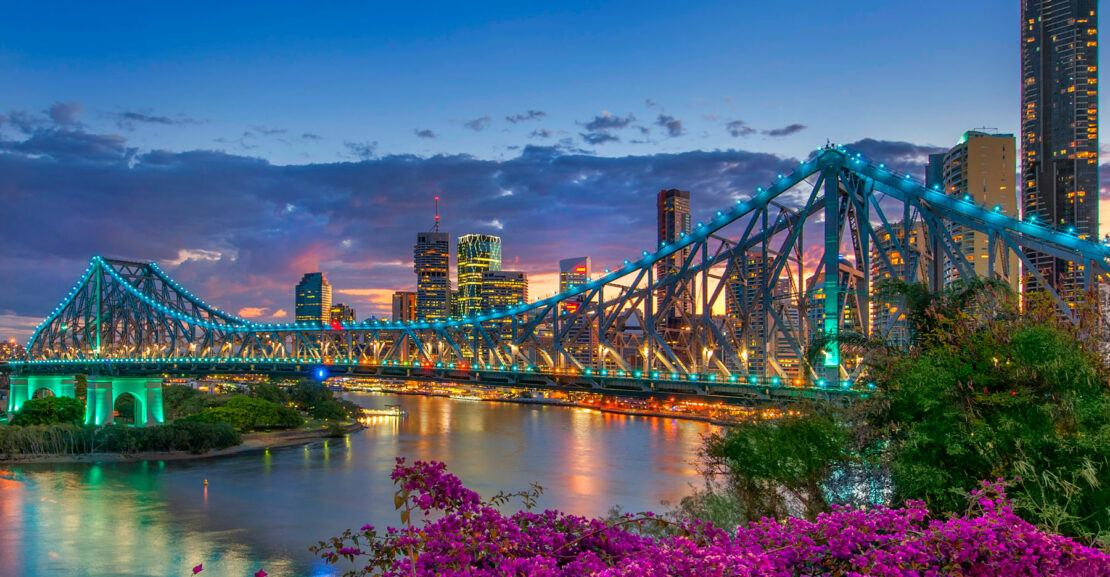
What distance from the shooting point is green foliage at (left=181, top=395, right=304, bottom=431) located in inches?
2916

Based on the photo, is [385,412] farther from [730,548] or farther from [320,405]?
[730,548]

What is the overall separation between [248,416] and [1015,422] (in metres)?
69.1

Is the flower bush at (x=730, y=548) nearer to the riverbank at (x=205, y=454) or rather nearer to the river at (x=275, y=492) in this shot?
the river at (x=275, y=492)

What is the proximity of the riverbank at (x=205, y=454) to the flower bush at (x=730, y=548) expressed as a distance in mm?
59575

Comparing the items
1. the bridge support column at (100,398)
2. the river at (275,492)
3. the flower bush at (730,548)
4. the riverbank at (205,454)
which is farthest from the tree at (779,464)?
the bridge support column at (100,398)

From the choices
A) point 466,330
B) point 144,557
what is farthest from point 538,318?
point 144,557

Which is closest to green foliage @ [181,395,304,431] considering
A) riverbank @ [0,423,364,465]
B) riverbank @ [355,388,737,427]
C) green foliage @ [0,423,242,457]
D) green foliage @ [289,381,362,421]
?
riverbank @ [0,423,364,465]

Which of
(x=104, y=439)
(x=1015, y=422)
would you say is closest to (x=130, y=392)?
(x=104, y=439)

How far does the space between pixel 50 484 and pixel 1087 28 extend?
152 metres

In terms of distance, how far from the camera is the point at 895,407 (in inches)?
692

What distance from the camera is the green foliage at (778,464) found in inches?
868

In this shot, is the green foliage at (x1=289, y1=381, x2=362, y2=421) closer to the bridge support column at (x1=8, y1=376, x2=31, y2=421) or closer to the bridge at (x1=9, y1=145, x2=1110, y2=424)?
the bridge at (x1=9, y1=145, x2=1110, y2=424)

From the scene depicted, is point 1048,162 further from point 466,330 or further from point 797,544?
point 797,544

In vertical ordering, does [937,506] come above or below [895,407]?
below
